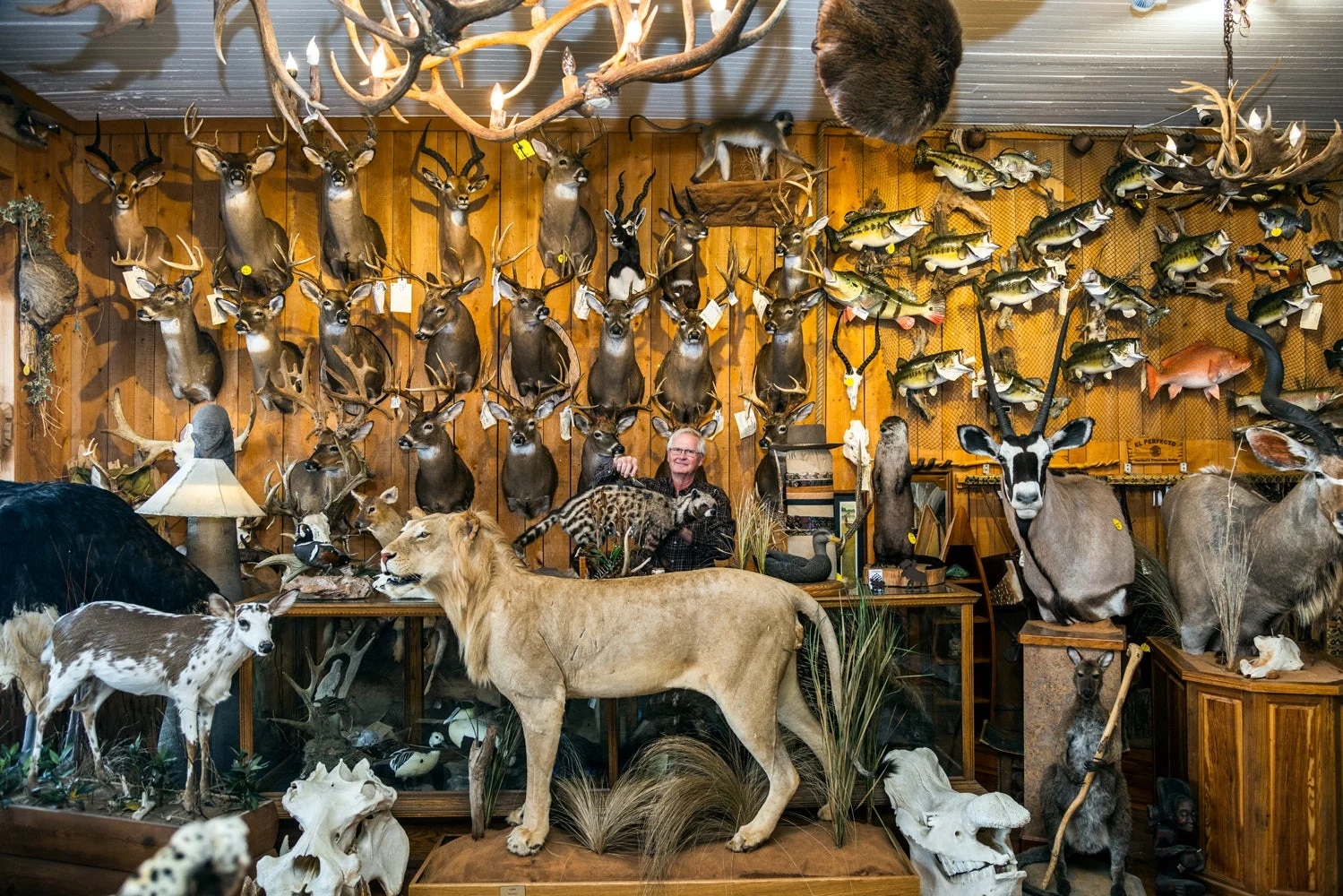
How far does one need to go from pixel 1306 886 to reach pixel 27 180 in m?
6.77

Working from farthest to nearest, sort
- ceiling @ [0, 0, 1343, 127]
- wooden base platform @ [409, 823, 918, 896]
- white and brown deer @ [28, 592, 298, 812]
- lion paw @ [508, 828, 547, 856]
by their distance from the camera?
ceiling @ [0, 0, 1343, 127] → lion paw @ [508, 828, 547, 856] → wooden base platform @ [409, 823, 918, 896] → white and brown deer @ [28, 592, 298, 812]

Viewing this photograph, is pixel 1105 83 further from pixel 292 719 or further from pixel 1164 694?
pixel 292 719

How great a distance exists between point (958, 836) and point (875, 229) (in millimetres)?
3392

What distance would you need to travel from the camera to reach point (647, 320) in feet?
18.0

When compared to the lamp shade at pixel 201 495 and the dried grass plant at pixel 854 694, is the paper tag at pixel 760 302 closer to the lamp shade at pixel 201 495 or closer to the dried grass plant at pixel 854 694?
the dried grass plant at pixel 854 694

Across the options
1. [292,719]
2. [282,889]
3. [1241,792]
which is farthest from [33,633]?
[1241,792]

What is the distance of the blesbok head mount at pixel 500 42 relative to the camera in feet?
9.32

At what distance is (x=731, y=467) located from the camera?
5.46 metres

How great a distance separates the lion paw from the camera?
3.25m

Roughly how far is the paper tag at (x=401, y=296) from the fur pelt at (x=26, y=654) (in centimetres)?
245

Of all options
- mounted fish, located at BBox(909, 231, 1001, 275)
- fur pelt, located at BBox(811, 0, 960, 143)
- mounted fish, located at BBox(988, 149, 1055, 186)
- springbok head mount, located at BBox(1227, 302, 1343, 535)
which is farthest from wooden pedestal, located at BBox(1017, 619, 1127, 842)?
mounted fish, located at BBox(988, 149, 1055, 186)

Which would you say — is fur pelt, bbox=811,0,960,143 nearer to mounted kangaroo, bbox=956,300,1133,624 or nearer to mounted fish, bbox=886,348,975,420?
mounted kangaroo, bbox=956,300,1133,624

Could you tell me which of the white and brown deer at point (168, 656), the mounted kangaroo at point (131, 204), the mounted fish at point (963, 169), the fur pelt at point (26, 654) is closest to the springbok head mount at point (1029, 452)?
the mounted fish at point (963, 169)

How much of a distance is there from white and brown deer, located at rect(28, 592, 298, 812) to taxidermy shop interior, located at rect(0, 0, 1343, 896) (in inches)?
0.7
